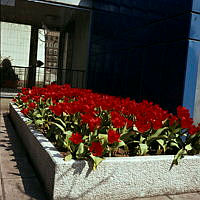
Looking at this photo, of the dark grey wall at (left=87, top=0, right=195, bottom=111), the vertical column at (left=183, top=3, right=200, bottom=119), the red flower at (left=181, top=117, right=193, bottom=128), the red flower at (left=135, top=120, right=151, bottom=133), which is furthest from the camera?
the dark grey wall at (left=87, top=0, right=195, bottom=111)

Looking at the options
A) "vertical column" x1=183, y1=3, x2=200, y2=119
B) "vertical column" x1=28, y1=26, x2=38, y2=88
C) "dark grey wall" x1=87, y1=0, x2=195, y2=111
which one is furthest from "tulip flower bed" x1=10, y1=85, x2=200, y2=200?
"vertical column" x1=28, y1=26, x2=38, y2=88

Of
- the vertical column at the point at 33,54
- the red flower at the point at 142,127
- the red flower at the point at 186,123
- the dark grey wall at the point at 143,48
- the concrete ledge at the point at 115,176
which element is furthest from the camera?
the vertical column at the point at 33,54

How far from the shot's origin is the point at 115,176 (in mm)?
2971

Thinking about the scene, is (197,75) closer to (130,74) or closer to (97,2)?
(130,74)

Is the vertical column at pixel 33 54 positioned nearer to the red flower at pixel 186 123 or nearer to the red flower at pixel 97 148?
the red flower at pixel 186 123

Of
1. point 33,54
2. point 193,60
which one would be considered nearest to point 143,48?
point 193,60

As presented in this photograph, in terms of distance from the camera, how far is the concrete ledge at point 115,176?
9.21 ft

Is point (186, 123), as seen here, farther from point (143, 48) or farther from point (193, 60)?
point (143, 48)

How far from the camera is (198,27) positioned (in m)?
5.04

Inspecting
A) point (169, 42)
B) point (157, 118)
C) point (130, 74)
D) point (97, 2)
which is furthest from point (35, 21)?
point (157, 118)

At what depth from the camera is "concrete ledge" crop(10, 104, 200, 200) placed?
2.81 meters

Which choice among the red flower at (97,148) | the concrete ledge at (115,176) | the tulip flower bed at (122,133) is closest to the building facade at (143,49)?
the tulip flower bed at (122,133)

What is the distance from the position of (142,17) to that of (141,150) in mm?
4013

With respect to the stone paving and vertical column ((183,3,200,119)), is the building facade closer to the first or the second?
vertical column ((183,3,200,119))
